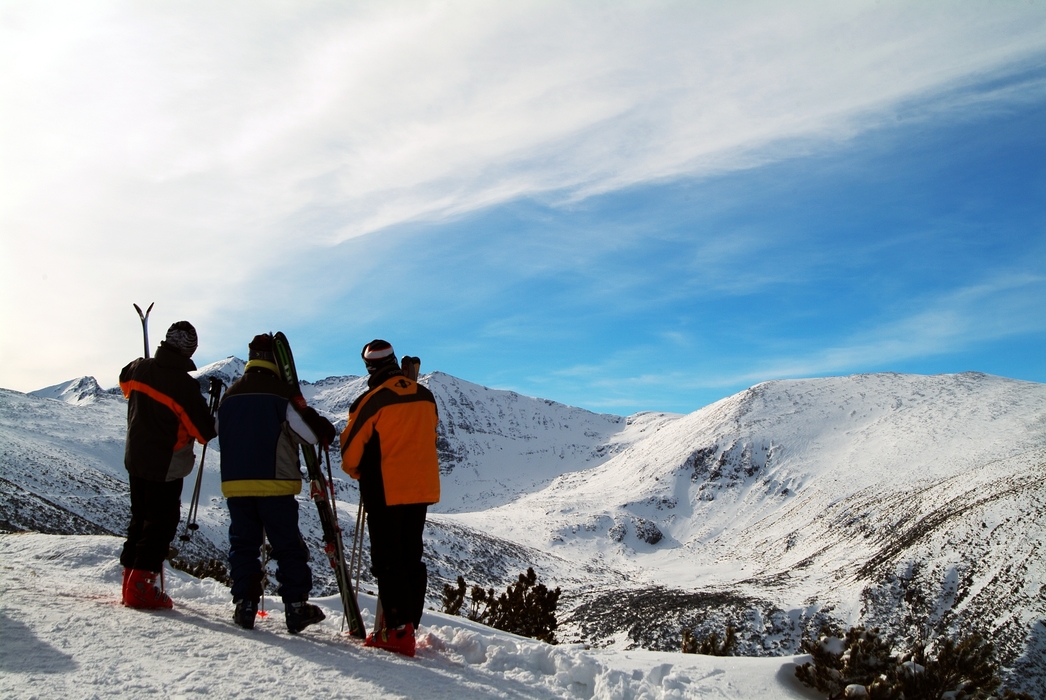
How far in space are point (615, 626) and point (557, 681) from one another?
22.5 meters

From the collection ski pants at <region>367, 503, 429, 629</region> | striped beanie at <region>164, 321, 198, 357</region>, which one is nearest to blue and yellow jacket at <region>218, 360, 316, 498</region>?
ski pants at <region>367, 503, 429, 629</region>

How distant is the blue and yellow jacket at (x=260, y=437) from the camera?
5.20 m

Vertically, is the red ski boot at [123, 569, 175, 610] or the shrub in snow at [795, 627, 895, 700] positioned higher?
the red ski boot at [123, 569, 175, 610]

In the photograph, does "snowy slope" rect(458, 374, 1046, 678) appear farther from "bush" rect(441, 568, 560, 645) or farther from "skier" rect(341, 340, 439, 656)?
"skier" rect(341, 340, 439, 656)

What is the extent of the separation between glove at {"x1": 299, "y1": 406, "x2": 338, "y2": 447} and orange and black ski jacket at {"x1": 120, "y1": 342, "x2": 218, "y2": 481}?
1015mm

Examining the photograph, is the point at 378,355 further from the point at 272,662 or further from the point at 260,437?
the point at 272,662

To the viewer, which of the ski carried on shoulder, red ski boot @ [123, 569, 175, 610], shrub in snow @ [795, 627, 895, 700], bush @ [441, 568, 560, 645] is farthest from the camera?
bush @ [441, 568, 560, 645]

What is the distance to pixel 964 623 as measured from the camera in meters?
21.7

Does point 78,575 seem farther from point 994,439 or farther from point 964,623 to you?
point 994,439

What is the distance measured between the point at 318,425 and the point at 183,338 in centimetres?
161

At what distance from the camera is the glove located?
213 inches

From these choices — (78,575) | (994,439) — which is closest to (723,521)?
(994,439)

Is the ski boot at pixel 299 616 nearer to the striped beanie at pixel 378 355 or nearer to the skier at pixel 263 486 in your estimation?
the skier at pixel 263 486

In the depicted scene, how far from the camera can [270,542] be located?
209 inches
